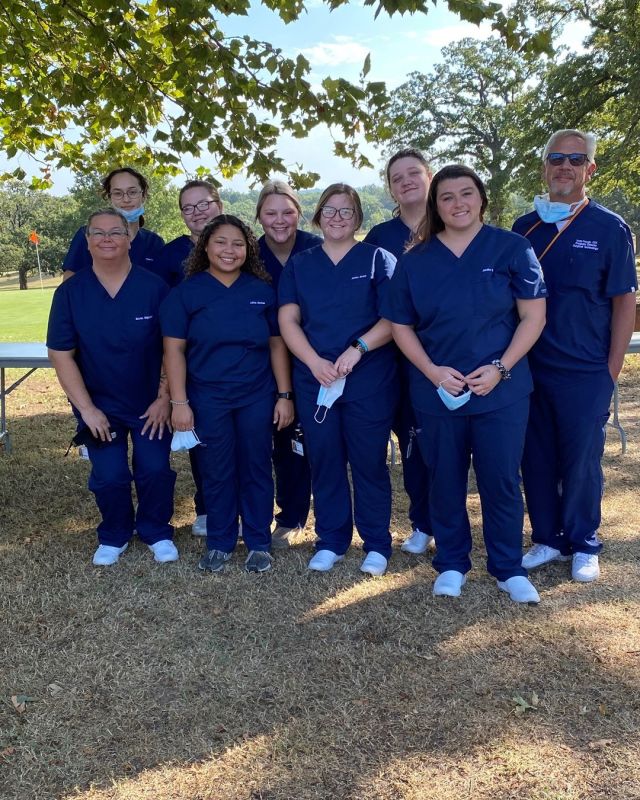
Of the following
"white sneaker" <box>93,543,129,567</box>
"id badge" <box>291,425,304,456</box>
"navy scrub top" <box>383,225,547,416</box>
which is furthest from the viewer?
"white sneaker" <box>93,543,129,567</box>

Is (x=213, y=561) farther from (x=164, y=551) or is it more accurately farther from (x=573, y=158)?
(x=573, y=158)

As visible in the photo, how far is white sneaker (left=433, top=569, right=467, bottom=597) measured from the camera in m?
3.17

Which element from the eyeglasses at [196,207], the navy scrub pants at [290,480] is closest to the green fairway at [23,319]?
the eyeglasses at [196,207]

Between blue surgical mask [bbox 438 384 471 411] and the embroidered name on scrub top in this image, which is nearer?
blue surgical mask [bbox 438 384 471 411]

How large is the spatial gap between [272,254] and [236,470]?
1.20 meters

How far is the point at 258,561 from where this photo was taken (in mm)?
3533

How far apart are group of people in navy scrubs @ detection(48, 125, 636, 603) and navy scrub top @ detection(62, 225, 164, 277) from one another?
30 cm

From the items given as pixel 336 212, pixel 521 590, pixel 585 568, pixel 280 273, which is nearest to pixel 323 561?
pixel 521 590

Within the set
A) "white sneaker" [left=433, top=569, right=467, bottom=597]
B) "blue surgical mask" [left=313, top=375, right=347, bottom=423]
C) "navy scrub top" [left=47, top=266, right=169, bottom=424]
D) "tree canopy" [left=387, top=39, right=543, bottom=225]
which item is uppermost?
"tree canopy" [left=387, top=39, right=543, bottom=225]

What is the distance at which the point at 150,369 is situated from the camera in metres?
3.58

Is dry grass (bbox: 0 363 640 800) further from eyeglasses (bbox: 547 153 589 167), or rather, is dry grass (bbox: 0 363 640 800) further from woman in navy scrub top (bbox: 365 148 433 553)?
eyeglasses (bbox: 547 153 589 167)

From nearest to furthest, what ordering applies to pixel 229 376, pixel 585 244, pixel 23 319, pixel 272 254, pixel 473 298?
pixel 473 298
pixel 585 244
pixel 229 376
pixel 272 254
pixel 23 319

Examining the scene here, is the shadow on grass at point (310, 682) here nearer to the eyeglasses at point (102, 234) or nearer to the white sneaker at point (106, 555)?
the white sneaker at point (106, 555)

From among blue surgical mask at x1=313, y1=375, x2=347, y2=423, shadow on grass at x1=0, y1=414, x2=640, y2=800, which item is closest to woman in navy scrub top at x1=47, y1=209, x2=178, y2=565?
shadow on grass at x1=0, y1=414, x2=640, y2=800
